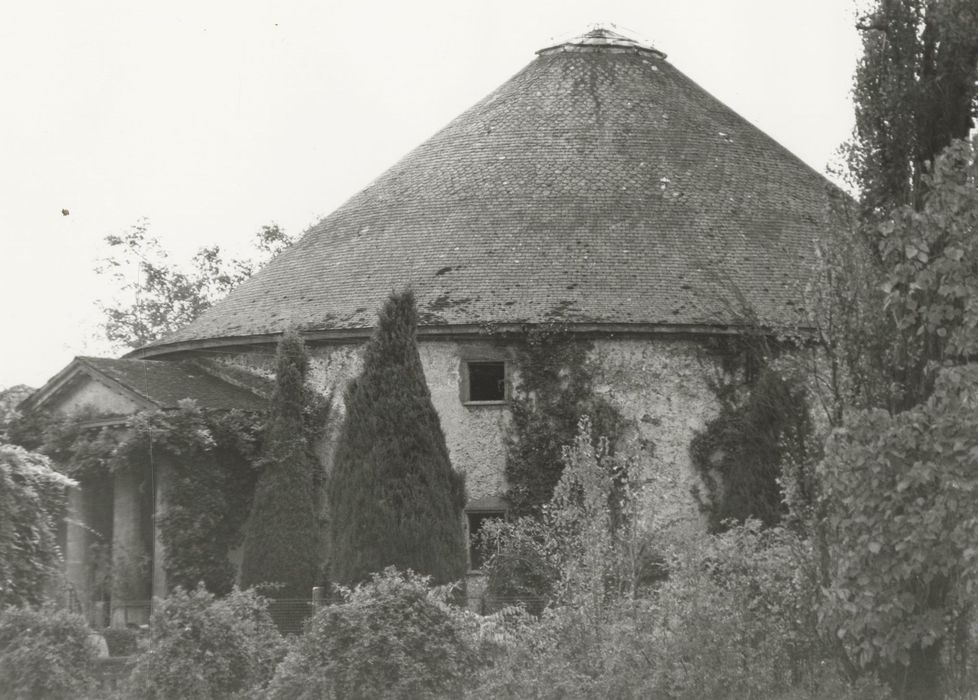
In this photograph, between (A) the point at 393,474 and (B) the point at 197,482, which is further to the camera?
(B) the point at 197,482

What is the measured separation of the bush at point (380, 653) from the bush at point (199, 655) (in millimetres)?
816

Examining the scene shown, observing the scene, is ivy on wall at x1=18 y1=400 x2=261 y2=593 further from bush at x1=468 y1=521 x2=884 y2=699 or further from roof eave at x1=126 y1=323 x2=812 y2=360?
bush at x1=468 y1=521 x2=884 y2=699

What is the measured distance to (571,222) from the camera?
103ft

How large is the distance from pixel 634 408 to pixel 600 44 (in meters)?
11.3

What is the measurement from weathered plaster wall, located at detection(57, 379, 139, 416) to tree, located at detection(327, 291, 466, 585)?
4.57m

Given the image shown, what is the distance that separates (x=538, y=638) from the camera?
57.3 ft

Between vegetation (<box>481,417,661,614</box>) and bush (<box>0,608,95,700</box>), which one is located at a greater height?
vegetation (<box>481,417,661,614</box>)

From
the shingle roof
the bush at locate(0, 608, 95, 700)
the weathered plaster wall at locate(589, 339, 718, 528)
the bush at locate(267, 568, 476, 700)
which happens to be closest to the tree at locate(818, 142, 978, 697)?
the bush at locate(267, 568, 476, 700)

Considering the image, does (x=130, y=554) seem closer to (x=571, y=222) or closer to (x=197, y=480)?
(x=197, y=480)

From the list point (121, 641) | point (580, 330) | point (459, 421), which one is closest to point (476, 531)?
point (459, 421)

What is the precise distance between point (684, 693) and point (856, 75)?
7186 mm

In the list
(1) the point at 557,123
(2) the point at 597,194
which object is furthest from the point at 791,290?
(1) the point at 557,123

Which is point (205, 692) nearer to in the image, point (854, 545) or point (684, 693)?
point (684, 693)

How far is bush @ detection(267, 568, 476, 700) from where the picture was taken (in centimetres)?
1614
